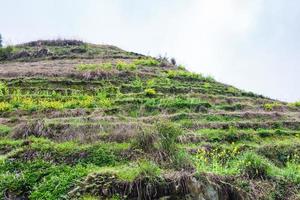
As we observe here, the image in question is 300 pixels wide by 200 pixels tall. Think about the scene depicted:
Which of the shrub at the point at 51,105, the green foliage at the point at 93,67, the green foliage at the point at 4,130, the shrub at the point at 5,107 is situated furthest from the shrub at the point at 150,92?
the green foliage at the point at 4,130

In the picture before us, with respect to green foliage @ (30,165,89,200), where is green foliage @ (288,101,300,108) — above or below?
above

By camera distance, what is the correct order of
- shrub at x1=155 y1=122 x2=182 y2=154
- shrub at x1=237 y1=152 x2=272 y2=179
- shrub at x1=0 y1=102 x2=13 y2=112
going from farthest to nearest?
1. shrub at x1=0 y1=102 x2=13 y2=112
2. shrub at x1=237 y1=152 x2=272 y2=179
3. shrub at x1=155 y1=122 x2=182 y2=154

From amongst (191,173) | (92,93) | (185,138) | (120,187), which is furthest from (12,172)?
(92,93)

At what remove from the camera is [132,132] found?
1541 cm

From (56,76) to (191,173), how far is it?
62.0 feet

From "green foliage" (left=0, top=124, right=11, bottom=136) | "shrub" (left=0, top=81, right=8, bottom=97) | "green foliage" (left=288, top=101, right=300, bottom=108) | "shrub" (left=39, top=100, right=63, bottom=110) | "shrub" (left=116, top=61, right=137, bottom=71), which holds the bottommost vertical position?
"green foliage" (left=0, top=124, right=11, bottom=136)

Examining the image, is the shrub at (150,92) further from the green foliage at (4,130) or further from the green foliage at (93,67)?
the green foliage at (4,130)

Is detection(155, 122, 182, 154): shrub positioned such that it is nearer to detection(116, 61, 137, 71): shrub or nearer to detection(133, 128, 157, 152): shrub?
detection(133, 128, 157, 152): shrub

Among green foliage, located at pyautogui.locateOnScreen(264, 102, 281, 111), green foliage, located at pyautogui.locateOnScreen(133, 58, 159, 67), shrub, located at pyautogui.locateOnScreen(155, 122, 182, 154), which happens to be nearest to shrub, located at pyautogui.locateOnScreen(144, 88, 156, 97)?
green foliage, located at pyautogui.locateOnScreen(264, 102, 281, 111)

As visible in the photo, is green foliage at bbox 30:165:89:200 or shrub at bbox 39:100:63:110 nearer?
green foliage at bbox 30:165:89:200

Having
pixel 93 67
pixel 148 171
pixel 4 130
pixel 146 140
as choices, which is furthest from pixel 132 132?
pixel 93 67

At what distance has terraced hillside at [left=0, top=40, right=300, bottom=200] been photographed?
1114cm

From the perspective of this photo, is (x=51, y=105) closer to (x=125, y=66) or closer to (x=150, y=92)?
(x=150, y=92)

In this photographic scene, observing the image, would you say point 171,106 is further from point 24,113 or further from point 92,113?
point 24,113
